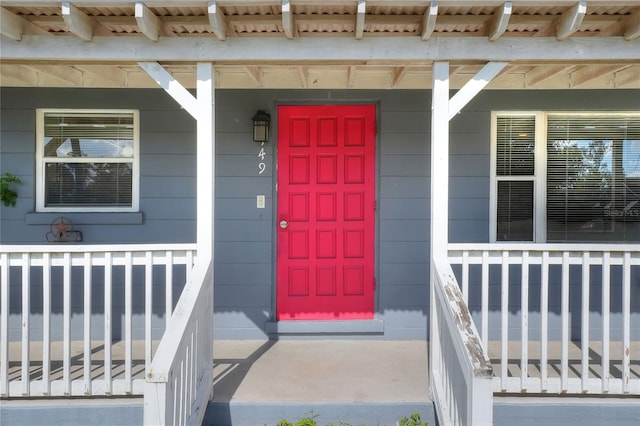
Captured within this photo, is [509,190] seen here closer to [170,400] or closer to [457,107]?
[457,107]

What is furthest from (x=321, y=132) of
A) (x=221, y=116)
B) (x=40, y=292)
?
(x=40, y=292)

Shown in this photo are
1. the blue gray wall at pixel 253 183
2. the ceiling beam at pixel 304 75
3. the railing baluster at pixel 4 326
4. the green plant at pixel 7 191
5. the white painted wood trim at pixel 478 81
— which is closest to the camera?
the railing baluster at pixel 4 326

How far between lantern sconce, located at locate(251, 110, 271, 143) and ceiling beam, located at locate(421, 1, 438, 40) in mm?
1725

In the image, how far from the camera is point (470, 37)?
9.84 ft

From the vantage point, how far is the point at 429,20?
2740 millimetres

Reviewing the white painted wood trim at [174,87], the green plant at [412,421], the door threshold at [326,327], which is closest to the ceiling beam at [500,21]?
the white painted wood trim at [174,87]

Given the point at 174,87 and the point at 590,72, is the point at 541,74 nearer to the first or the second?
the point at 590,72

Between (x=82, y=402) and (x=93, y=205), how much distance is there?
6.35 ft

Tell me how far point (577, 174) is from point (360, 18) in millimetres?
2759

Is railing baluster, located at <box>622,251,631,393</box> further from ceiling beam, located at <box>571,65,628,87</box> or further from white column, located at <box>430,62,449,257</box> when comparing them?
ceiling beam, located at <box>571,65,628,87</box>

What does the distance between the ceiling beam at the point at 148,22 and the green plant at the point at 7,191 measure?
7.32ft

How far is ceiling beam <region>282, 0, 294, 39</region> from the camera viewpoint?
264 cm

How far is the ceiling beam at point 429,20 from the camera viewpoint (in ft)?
8.73

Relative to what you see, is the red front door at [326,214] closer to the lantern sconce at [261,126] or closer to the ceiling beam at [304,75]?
the lantern sconce at [261,126]
